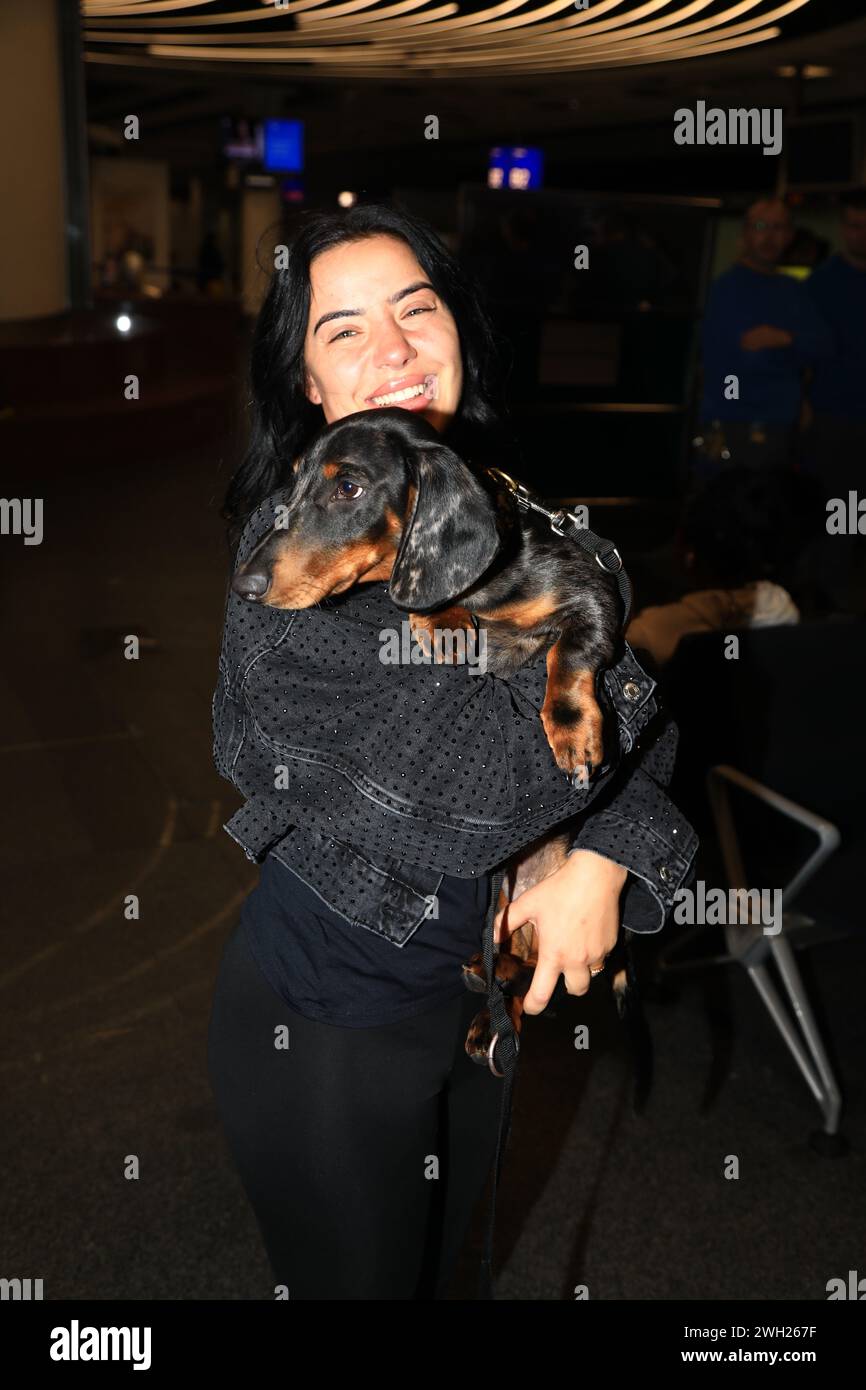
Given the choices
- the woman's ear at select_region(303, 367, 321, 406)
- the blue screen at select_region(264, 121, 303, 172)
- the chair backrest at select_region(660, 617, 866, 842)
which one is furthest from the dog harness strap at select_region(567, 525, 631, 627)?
the blue screen at select_region(264, 121, 303, 172)

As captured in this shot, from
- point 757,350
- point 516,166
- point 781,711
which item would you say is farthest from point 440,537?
point 516,166

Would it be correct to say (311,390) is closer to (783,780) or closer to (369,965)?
(369,965)

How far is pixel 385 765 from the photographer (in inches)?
45.7

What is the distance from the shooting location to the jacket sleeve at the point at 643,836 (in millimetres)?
1282

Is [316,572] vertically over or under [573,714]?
over

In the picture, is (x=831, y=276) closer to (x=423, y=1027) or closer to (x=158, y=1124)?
(x=158, y=1124)

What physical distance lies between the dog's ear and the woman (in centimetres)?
16

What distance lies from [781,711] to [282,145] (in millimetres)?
16789

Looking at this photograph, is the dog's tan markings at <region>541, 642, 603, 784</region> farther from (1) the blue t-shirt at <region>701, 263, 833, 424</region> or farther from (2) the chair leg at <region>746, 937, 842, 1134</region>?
(1) the blue t-shirt at <region>701, 263, 833, 424</region>

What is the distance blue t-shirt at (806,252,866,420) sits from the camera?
5.74 meters

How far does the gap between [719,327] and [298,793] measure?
4664mm
